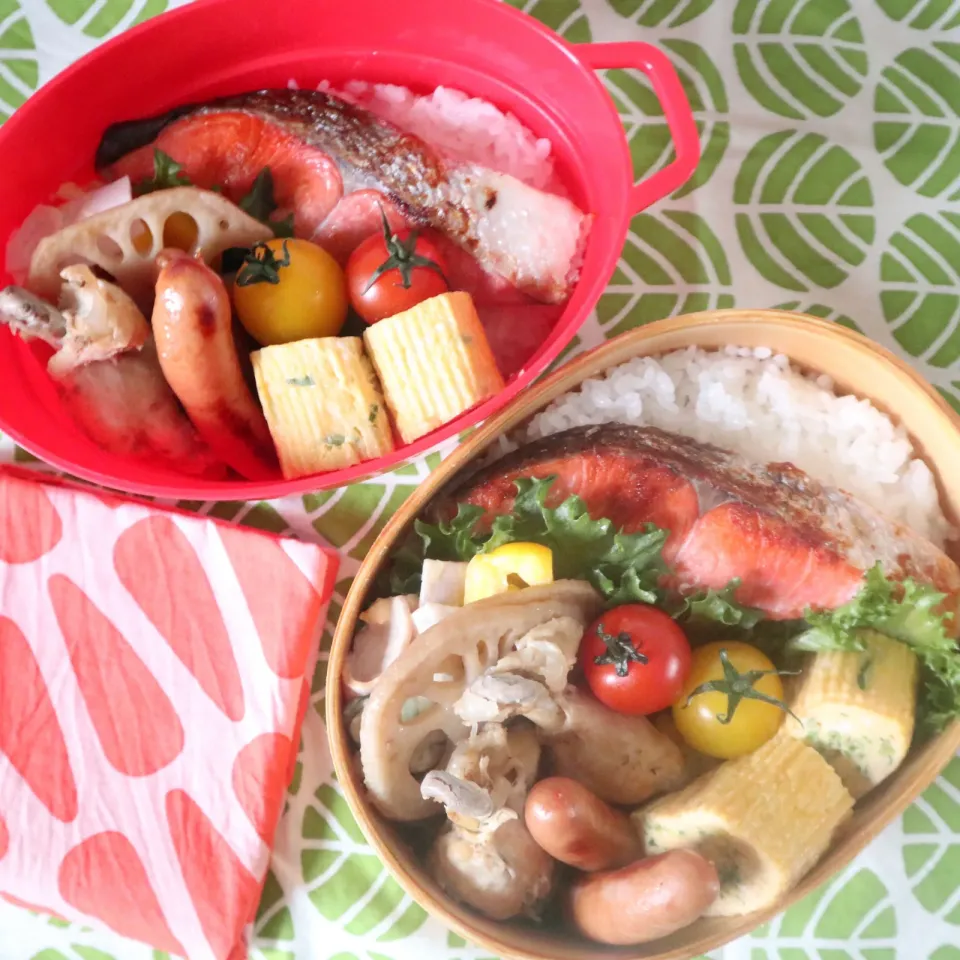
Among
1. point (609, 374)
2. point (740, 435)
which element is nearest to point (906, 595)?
point (740, 435)

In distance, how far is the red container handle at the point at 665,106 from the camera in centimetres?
98

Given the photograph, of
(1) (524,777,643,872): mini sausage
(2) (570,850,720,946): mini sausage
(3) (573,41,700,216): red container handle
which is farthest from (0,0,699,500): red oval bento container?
(2) (570,850,720,946): mini sausage

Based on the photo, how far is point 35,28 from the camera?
1234mm

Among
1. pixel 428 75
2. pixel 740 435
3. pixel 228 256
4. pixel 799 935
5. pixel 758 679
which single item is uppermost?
pixel 428 75

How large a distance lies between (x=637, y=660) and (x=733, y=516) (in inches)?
8.1

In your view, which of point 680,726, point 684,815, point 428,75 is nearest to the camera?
point 684,815

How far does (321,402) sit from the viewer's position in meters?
0.98

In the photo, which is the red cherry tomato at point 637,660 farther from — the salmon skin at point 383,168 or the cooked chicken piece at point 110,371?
the cooked chicken piece at point 110,371

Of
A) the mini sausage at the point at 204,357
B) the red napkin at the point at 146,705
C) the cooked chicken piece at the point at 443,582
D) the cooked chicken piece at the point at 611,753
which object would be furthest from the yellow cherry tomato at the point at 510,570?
the mini sausage at the point at 204,357

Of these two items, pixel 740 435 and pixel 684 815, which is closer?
pixel 684 815

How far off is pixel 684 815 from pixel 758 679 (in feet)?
0.57

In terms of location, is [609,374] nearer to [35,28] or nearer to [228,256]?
[228,256]

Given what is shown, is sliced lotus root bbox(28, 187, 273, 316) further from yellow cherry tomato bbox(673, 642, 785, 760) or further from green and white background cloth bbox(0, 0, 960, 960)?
yellow cherry tomato bbox(673, 642, 785, 760)

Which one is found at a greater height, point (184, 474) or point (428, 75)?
point (428, 75)
